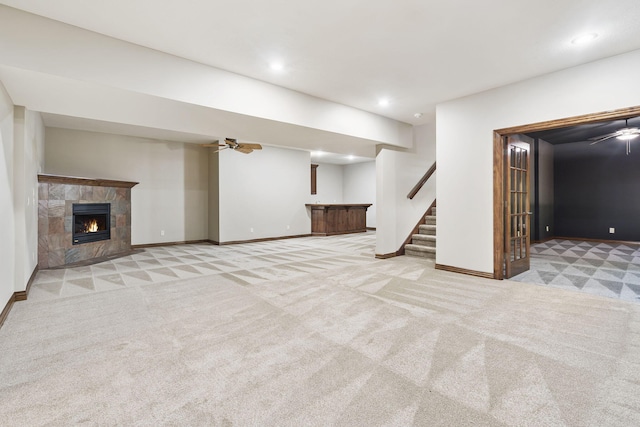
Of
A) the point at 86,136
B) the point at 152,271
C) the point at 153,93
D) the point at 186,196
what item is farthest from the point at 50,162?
the point at 153,93

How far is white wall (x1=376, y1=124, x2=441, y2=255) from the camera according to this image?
594 centimetres

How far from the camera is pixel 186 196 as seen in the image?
8359mm

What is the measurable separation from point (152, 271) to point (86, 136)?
4345mm

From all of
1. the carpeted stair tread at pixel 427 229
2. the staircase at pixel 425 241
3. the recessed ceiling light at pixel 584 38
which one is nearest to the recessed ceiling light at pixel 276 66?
the recessed ceiling light at pixel 584 38

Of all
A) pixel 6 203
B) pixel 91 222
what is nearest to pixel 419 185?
pixel 6 203

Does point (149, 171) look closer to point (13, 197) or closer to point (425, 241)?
point (13, 197)

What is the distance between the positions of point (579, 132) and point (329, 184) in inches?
329

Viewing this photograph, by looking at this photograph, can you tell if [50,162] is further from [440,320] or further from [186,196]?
[440,320]

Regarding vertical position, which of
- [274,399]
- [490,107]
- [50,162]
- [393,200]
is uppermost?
[490,107]

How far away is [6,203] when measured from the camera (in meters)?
3.16

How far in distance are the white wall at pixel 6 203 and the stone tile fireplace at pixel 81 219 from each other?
2.26 meters

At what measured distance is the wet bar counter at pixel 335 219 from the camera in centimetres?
1005

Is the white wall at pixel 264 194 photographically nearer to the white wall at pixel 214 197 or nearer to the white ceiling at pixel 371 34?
the white wall at pixel 214 197

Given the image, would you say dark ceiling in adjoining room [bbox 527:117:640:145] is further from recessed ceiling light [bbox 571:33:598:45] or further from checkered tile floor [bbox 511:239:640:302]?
recessed ceiling light [bbox 571:33:598:45]
